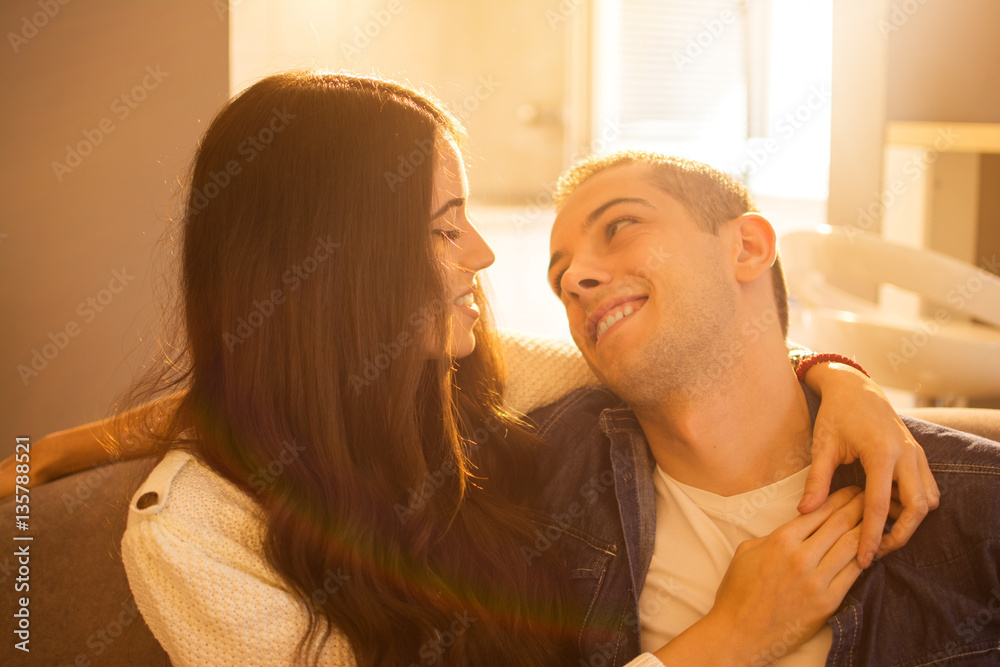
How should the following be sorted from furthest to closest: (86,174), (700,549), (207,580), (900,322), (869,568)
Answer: (900,322), (86,174), (700,549), (869,568), (207,580)

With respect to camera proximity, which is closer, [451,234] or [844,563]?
[844,563]

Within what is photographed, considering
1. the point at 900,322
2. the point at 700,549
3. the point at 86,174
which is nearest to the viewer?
the point at 700,549

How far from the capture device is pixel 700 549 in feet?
4.27

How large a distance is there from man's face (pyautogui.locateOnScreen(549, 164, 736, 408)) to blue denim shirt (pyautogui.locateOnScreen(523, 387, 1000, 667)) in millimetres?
144

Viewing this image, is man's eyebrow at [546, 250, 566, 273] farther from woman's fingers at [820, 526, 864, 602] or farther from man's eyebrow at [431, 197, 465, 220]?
woman's fingers at [820, 526, 864, 602]

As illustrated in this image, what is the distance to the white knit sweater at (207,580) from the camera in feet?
3.42

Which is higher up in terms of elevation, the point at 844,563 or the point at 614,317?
the point at 614,317

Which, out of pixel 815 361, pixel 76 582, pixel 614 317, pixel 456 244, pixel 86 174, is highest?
pixel 86 174

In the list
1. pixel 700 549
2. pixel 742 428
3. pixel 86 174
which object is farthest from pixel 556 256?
pixel 86 174

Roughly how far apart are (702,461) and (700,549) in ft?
0.49

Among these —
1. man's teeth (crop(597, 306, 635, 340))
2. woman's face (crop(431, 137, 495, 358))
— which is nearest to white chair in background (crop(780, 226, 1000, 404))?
man's teeth (crop(597, 306, 635, 340))

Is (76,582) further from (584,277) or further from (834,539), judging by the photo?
(834,539)

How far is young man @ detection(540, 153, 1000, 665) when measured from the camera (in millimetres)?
1120

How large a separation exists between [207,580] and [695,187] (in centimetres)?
106
